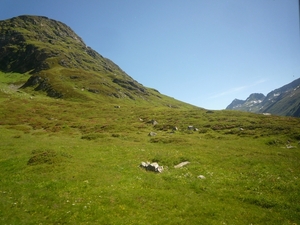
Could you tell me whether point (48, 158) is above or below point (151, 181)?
below

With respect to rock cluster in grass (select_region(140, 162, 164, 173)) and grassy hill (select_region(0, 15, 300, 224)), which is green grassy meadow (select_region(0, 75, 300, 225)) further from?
rock cluster in grass (select_region(140, 162, 164, 173))

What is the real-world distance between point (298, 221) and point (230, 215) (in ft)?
16.1

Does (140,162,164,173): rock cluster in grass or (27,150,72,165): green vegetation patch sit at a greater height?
(140,162,164,173): rock cluster in grass

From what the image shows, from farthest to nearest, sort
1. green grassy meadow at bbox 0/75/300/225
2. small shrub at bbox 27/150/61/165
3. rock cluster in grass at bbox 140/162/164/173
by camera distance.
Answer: small shrub at bbox 27/150/61/165 → rock cluster in grass at bbox 140/162/164/173 → green grassy meadow at bbox 0/75/300/225

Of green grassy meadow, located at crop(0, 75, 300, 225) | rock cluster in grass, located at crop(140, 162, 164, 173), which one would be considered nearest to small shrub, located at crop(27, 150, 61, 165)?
green grassy meadow, located at crop(0, 75, 300, 225)

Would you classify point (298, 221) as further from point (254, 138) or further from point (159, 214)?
point (254, 138)

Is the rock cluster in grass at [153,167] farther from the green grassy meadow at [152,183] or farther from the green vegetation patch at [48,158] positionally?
the green vegetation patch at [48,158]

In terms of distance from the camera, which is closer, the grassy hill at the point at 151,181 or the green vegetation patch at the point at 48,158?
the grassy hill at the point at 151,181

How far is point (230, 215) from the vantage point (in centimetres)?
1648

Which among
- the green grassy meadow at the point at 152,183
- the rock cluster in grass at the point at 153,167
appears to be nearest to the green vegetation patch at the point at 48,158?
the green grassy meadow at the point at 152,183

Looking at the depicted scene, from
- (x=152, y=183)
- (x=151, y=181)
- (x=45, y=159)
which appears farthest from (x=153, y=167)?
(x=45, y=159)

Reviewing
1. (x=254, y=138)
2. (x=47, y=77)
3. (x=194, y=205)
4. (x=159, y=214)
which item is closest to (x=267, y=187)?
(x=194, y=205)

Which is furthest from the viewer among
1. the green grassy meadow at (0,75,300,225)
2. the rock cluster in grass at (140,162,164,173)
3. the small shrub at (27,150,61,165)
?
the small shrub at (27,150,61,165)

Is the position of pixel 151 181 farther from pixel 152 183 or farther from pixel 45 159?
pixel 45 159
